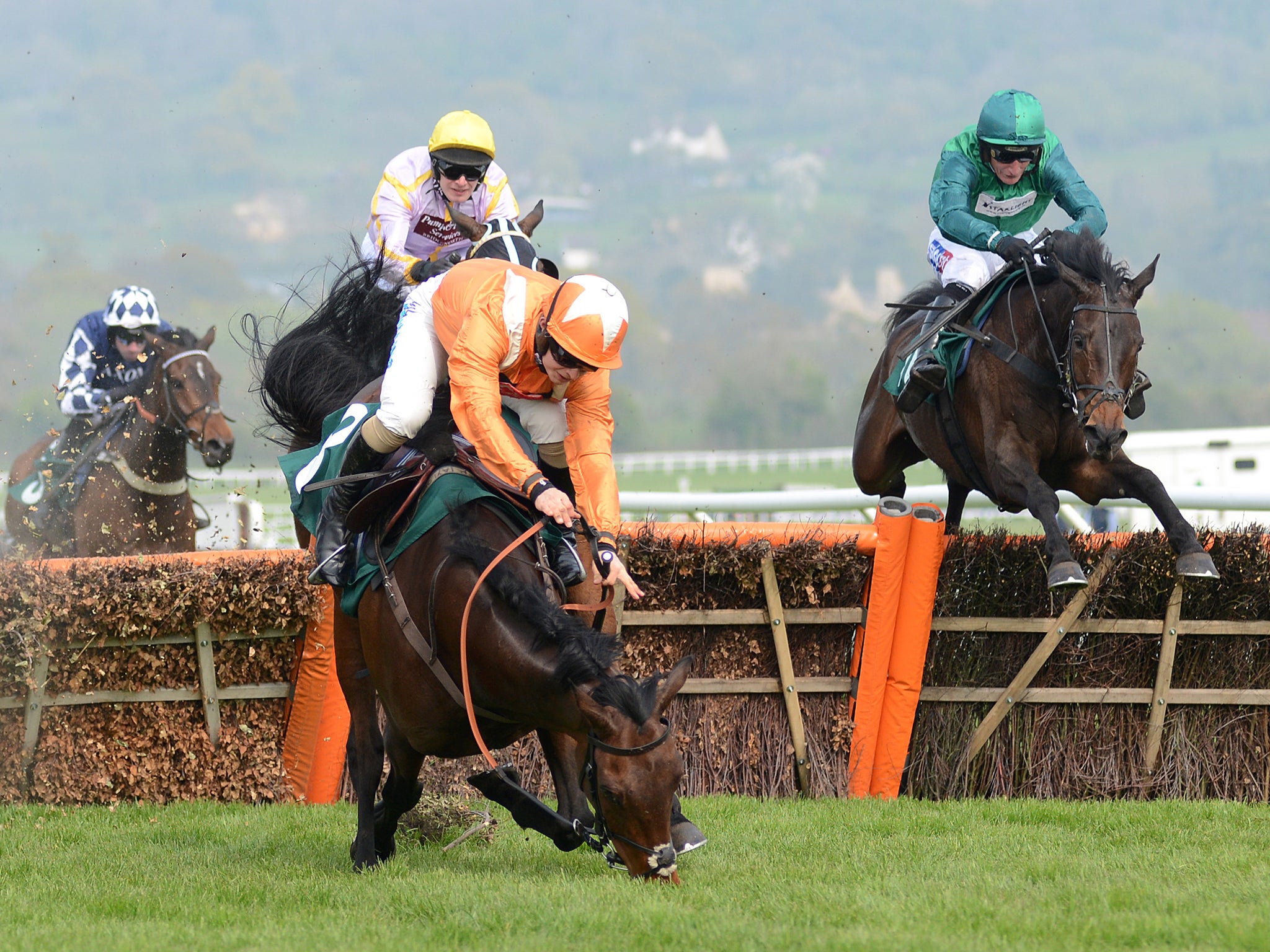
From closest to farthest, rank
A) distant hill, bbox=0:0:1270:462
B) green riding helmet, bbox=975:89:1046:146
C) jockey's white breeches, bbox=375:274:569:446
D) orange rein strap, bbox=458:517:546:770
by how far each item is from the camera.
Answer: orange rein strap, bbox=458:517:546:770 < jockey's white breeches, bbox=375:274:569:446 < green riding helmet, bbox=975:89:1046:146 < distant hill, bbox=0:0:1270:462

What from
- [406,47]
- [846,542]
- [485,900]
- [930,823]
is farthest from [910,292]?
[406,47]

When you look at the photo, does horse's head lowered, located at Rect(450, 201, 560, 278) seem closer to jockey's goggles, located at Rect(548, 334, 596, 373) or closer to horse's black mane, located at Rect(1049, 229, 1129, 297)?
jockey's goggles, located at Rect(548, 334, 596, 373)

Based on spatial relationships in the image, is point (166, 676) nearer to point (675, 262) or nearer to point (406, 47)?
point (675, 262)

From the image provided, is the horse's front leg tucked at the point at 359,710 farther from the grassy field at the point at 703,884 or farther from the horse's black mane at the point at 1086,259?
the horse's black mane at the point at 1086,259

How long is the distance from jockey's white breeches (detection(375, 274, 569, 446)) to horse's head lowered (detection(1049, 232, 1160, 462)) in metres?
2.25

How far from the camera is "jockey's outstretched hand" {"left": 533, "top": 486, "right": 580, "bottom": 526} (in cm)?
391

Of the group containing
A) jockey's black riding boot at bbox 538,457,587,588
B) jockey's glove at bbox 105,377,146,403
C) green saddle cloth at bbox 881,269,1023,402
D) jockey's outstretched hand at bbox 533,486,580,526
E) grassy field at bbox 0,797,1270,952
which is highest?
green saddle cloth at bbox 881,269,1023,402

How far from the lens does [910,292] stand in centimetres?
758

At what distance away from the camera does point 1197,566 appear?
17.9 feet

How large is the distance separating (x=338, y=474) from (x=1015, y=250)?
3.16 meters

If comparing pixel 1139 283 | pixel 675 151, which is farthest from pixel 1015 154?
pixel 675 151

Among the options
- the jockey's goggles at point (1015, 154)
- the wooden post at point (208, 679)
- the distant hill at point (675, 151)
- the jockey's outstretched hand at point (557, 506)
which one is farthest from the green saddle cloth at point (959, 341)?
the distant hill at point (675, 151)

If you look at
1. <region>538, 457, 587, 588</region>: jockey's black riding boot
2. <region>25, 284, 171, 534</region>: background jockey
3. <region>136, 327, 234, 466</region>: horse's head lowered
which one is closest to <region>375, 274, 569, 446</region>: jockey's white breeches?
<region>538, 457, 587, 588</region>: jockey's black riding boot

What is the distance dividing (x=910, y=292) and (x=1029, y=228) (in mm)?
736
